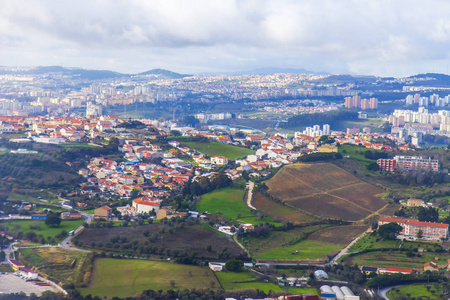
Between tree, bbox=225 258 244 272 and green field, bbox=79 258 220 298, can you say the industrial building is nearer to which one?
tree, bbox=225 258 244 272

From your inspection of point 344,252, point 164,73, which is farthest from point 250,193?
point 164,73

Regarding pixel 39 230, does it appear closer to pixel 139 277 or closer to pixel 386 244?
pixel 139 277

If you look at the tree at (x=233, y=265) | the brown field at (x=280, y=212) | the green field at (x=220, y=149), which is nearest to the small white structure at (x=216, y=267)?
the tree at (x=233, y=265)

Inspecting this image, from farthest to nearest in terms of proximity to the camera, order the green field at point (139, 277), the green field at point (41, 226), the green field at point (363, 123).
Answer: the green field at point (363, 123) < the green field at point (41, 226) < the green field at point (139, 277)

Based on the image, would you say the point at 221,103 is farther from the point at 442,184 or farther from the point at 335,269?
the point at 335,269

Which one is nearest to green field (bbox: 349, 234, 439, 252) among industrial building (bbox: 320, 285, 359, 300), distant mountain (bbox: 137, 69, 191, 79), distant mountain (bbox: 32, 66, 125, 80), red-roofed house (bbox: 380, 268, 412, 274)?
red-roofed house (bbox: 380, 268, 412, 274)

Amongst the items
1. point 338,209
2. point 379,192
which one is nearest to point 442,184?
point 379,192

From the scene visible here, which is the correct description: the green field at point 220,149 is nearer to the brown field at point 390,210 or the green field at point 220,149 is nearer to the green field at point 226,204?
the green field at point 226,204
